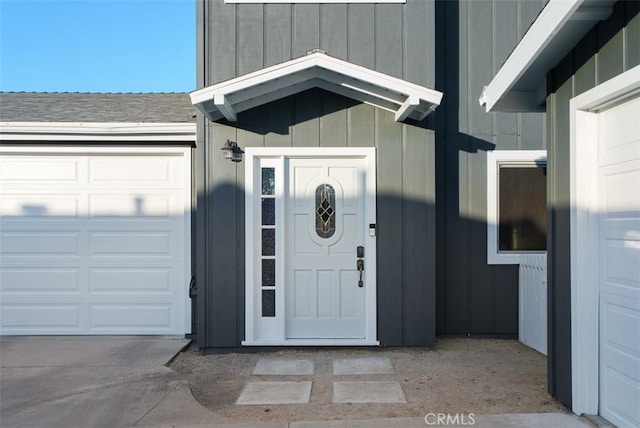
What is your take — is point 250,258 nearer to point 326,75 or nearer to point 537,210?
point 326,75

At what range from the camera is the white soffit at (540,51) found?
3445 mm

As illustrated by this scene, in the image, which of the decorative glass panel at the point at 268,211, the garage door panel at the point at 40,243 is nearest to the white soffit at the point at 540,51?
the decorative glass panel at the point at 268,211

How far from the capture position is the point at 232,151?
5.83 m

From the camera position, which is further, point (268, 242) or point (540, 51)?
point (268, 242)

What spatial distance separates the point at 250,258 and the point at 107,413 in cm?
228

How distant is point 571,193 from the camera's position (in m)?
3.96

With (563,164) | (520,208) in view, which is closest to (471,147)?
(520,208)

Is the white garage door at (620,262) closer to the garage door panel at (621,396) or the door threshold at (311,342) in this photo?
the garage door panel at (621,396)

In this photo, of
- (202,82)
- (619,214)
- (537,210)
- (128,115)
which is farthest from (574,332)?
(128,115)

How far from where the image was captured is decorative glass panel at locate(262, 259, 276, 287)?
5.93 metres

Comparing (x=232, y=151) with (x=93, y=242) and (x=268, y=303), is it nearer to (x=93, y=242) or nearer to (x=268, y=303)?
(x=268, y=303)

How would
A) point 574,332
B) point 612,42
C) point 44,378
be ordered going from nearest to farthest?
point 612,42
point 574,332
point 44,378

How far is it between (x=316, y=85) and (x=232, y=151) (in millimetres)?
1194

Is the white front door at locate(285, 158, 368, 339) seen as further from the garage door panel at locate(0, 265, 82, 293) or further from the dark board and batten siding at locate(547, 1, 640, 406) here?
the garage door panel at locate(0, 265, 82, 293)
